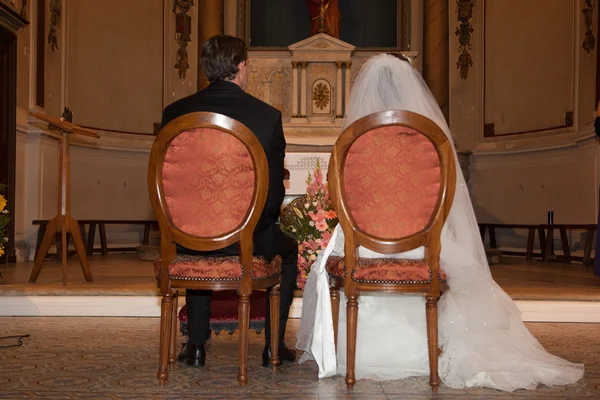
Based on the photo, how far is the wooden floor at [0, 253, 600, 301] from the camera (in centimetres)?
466

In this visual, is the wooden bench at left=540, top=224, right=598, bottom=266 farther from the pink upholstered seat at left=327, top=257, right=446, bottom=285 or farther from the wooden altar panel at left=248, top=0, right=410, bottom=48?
the pink upholstered seat at left=327, top=257, right=446, bottom=285

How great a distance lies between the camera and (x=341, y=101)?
8.90 m

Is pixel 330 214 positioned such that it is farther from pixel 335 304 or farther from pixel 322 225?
pixel 335 304

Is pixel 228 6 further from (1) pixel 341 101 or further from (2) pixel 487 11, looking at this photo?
(2) pixel 487 11

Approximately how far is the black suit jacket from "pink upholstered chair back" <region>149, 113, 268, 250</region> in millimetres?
182

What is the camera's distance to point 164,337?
109 inches

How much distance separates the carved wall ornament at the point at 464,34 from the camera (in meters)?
9.40

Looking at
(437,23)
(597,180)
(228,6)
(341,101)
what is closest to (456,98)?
(437,23)

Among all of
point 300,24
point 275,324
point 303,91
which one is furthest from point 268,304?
point 300,24

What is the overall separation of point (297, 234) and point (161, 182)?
6.00 feet

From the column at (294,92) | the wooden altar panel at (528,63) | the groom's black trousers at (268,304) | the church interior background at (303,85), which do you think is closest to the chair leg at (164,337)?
the groom's black trousers at (268,304)

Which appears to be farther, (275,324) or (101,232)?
(101,232)

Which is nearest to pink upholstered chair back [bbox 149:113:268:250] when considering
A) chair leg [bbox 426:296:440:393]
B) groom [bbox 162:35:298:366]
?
groom [bbox 162:35:298:366]

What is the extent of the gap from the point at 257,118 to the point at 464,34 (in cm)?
732
